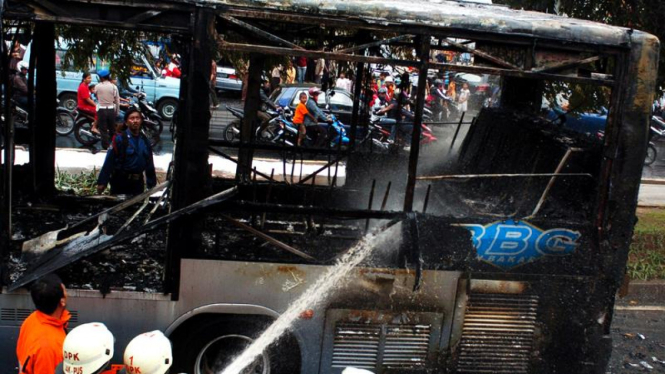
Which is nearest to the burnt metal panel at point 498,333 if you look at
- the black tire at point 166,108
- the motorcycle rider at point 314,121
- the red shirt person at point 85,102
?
the motorcycle rider at point 314,121

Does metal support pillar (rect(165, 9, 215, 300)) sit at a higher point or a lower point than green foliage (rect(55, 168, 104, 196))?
higher

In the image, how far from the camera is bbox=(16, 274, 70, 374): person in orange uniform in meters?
4.17

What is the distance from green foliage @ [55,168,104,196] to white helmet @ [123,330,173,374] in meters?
7.43

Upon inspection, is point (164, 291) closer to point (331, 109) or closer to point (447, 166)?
point (447, 166)

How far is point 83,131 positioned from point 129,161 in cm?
857

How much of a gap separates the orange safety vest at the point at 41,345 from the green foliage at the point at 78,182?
6.79 m

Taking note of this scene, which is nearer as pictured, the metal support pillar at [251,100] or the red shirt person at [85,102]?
the metal support pillar at [251,100]

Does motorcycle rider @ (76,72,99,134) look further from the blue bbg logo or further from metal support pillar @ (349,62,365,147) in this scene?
the blue bbg logo

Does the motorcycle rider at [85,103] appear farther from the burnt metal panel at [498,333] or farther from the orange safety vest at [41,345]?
the orange safety vest at [41,345]

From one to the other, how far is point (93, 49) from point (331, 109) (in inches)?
436

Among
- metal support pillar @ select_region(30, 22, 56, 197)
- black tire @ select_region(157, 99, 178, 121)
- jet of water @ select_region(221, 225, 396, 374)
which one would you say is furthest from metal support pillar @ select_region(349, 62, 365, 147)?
black tire @ select_region(157, 99, 178, 121)

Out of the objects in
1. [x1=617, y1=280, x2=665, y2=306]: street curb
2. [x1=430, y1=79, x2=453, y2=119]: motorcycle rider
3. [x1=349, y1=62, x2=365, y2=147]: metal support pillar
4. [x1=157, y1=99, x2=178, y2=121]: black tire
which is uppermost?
[x1=349, y1=62, x2=365, y2=147]: metal support pillar

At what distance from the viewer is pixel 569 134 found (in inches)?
284

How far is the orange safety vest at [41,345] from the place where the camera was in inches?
164
